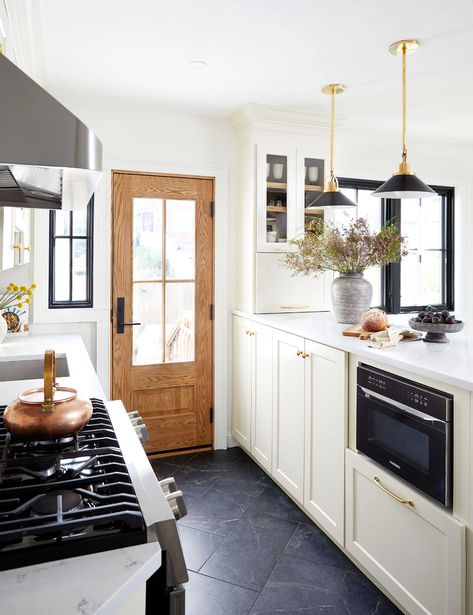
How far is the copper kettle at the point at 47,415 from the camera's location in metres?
1.02

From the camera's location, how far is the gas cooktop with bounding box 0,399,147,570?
2.42 feet

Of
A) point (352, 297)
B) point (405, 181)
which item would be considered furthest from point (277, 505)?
point (405, 181)

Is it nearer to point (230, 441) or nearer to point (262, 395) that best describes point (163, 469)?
point (230, 441)

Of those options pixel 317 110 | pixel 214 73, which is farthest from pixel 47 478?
pixel 317 110

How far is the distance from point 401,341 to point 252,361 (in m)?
1.25

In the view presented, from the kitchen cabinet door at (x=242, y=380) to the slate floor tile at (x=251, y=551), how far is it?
0.84 m

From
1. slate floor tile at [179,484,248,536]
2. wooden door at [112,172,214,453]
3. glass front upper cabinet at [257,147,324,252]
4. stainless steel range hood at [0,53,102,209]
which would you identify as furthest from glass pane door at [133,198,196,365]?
stainless steel range hood at [0,53,102,209]

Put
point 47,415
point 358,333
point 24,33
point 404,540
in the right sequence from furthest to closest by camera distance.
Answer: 1. point 358,333
2. point 24,33
3. point 404,540
4. point 47,415

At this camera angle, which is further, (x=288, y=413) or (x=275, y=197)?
(x=275, y=197)

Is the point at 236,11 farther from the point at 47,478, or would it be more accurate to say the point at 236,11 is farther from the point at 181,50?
the point at 47,478

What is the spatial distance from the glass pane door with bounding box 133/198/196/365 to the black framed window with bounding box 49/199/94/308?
31 centimetres

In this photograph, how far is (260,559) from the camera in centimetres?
225

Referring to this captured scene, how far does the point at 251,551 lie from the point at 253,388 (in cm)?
116

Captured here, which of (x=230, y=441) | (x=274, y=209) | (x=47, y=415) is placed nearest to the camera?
(x=47, y=415)
